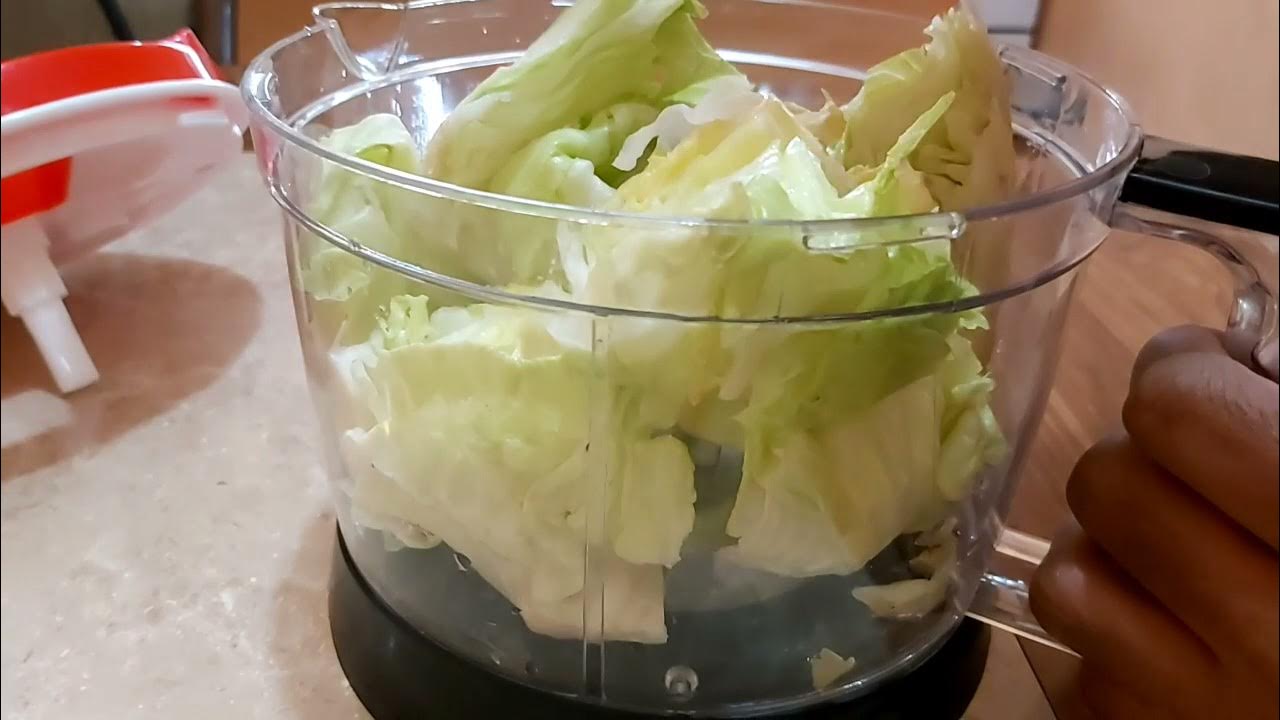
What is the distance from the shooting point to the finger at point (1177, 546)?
0.30 m

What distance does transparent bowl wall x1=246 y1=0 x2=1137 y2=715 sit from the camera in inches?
12.2

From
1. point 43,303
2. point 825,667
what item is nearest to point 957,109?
point 825,667

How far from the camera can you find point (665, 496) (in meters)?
0.31

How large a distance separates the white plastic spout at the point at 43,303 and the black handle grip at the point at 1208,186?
49cm

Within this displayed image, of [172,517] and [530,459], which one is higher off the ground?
[530,459]

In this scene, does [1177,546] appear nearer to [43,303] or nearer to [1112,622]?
[1112,622]

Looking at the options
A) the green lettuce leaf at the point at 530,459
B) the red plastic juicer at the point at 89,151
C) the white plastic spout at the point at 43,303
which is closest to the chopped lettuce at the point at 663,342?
the green lettuce leaf at the point at 530,459

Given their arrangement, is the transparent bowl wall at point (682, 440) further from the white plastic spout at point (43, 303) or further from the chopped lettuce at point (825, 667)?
the white plastic spout at point (43, 303)

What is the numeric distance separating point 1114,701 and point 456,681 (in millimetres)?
216

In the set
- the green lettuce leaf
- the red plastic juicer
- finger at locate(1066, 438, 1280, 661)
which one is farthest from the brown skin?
the red plastic juicer

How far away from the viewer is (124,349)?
1.96ft

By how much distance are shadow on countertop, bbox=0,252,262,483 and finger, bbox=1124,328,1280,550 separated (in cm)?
45

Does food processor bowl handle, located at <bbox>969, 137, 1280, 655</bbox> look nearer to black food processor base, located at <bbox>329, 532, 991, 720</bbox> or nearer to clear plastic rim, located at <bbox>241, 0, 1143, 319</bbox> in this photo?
clear plastic rim, located at <bbox>241, 0, 1143, 319</bbox>

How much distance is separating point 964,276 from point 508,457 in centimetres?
14
